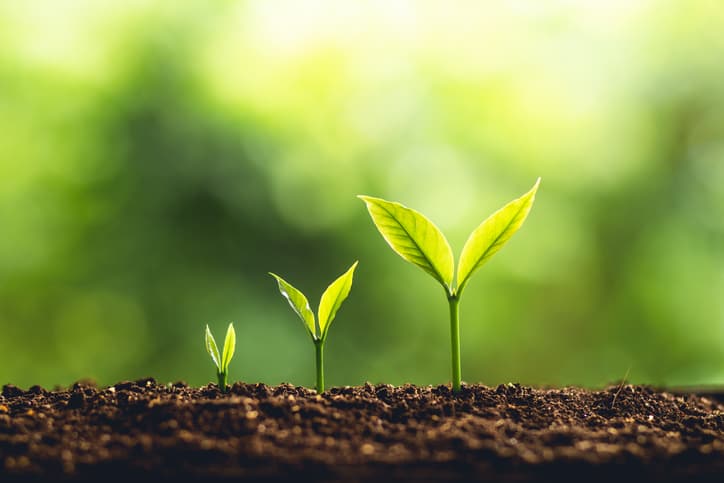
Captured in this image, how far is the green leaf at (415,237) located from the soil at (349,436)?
17cm

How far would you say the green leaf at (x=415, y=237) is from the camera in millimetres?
840

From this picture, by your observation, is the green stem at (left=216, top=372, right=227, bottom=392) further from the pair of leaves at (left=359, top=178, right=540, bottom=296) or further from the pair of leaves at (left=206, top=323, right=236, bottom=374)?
the pair of leaves at (left=359, top=178, right=540, bottom=296)

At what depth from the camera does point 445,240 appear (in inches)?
33.8

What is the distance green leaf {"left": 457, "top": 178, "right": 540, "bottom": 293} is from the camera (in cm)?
86

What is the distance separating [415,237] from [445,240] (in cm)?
4

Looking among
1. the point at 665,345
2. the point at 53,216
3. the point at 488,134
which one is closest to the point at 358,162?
the point at 488,134

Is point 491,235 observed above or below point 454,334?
above

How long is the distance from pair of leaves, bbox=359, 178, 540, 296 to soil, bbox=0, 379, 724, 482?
0.57 feet

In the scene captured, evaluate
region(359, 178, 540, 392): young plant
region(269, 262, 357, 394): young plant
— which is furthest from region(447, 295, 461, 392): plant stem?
region(269, 262, 357, 394): young plant

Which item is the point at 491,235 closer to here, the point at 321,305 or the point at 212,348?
the point at 321,305

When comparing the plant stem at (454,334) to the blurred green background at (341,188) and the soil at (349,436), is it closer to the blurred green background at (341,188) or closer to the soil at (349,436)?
the soil at (349,436)

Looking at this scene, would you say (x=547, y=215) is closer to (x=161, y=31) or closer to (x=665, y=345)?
(x=665, y=345)

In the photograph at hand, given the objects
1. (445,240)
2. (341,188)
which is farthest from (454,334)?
(341,188)

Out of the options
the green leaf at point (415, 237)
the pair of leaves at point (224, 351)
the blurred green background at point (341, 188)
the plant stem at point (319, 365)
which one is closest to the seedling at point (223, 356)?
the pair of leaves at point (224, 351)
